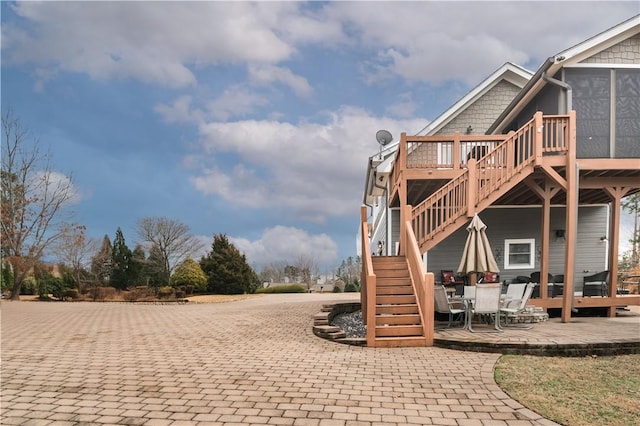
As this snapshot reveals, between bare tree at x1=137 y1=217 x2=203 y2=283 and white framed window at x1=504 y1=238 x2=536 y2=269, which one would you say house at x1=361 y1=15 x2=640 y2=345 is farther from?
bare tree at x1=137 y1=217 x2=203 y2=283

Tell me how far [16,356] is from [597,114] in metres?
12.9

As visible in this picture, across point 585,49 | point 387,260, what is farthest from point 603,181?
point 387,260

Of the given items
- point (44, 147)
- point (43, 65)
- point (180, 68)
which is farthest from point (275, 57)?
point (44, 147)

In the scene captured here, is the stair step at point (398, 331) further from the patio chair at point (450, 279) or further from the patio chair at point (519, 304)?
the patio chair at point (450, 279)

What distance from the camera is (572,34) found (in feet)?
45.3

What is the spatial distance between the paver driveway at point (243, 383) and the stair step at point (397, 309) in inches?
41.3

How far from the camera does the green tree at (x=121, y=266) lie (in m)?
27.1

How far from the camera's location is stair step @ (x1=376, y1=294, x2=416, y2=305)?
7.69 metres

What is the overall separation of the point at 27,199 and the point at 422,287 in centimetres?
2110

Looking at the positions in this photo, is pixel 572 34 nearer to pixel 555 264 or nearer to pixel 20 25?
pixel 555 264

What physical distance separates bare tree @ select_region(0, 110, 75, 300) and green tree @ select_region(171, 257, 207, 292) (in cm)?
655

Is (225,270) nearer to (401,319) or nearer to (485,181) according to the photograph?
(485,181)

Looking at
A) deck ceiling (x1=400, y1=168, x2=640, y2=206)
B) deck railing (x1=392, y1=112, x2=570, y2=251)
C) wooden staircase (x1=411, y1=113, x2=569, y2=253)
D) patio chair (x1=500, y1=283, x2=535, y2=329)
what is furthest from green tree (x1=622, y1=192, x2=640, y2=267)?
patio chair (x1=500, y1=283, x2=535, y2=329)

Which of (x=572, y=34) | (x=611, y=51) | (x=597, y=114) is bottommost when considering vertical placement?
(x=597, y=114)
